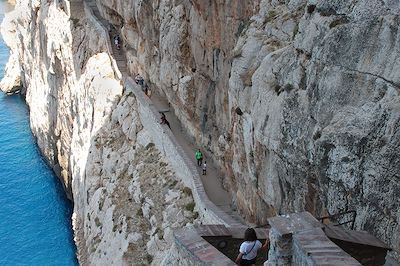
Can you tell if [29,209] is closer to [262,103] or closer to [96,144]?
[96,144]

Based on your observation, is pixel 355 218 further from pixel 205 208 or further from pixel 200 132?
pixel 200 132

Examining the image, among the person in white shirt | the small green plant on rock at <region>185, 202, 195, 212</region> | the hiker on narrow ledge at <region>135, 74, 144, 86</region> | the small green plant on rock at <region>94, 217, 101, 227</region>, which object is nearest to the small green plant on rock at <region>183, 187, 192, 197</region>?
the small green plant on rock at <region>185, 202, 195, 212</region>

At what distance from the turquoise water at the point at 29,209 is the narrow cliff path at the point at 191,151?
51.0 ft

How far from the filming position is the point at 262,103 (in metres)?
19.5

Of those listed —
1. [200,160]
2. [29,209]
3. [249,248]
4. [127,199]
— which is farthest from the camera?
[29,209]

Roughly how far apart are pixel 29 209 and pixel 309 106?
39242mm

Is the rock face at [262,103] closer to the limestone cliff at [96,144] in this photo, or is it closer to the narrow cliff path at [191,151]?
the limestone cliff at [96,144]

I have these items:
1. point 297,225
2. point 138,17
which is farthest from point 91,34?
point 297,225

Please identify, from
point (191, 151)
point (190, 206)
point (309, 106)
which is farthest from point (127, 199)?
point (309, 106)

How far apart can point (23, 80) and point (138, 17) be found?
145ft

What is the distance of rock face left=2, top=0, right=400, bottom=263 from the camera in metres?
14.0

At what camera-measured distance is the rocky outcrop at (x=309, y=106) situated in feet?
45.0

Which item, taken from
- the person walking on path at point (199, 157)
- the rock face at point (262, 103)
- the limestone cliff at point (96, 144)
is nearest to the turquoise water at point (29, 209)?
the limestone cliff at point (96, 144)

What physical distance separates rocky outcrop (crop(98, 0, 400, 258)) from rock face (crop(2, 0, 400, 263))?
44 mm
